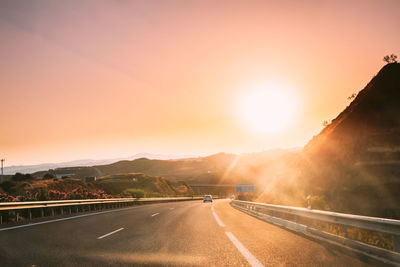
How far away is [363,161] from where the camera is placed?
21.2 meters

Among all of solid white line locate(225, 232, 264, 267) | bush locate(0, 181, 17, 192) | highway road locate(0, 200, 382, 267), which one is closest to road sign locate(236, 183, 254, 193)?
bush locate(0, 181, 17, 192)

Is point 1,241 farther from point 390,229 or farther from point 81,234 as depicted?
point 390,229

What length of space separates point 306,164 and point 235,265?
77.9 feet

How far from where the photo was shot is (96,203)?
22906mm

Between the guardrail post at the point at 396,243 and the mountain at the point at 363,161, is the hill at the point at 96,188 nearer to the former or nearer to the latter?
the guardrail post at the point at 396,243

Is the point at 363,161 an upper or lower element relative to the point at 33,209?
upper

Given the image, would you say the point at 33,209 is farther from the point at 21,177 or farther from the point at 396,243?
the point at 21,177

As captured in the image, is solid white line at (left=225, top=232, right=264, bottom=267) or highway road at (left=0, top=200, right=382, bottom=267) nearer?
solid white line at (left=225, top=232, right=264, bottom=267)

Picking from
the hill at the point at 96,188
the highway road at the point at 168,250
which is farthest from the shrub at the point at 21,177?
the highway road at the point at 168,250

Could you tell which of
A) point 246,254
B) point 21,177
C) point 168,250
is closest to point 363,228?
point 246,254

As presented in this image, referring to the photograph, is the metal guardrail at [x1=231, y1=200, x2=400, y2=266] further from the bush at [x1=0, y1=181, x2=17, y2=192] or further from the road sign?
the road sign

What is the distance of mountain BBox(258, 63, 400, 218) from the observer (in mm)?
19781

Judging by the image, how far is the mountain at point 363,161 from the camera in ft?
64.9

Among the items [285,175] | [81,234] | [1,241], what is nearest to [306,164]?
[285,175]
